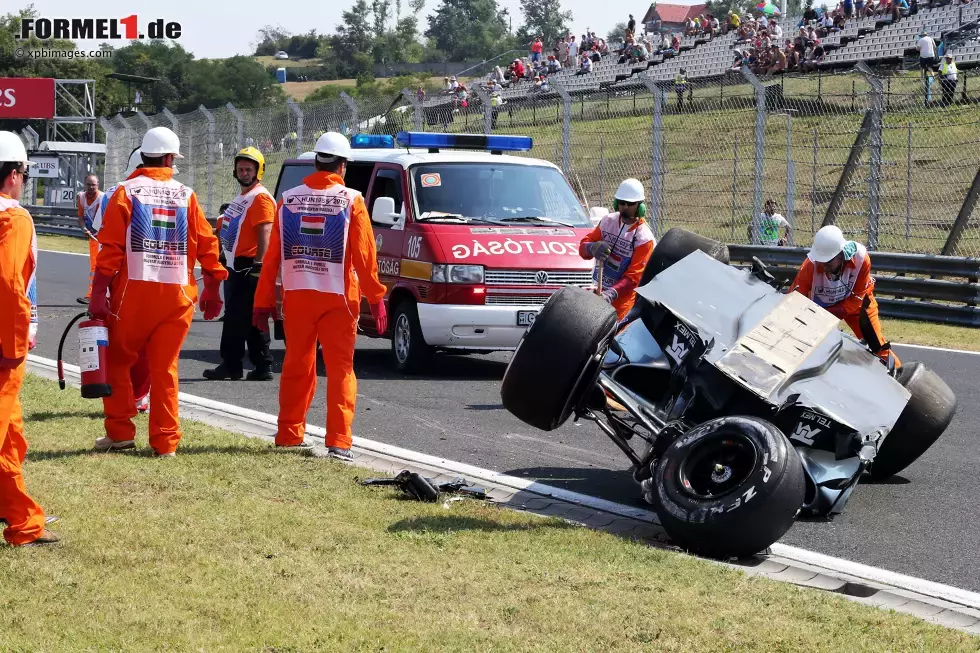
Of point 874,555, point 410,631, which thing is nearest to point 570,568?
point 410,631

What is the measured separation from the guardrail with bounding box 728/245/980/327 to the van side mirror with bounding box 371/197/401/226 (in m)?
5.77

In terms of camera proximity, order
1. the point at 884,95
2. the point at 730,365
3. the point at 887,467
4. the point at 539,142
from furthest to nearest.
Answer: the point at 539,142 → the point at 884,95 → the point at 887,467 → the point at 730,365

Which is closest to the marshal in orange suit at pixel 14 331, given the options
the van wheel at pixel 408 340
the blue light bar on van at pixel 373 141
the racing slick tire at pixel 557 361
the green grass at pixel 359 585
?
the green grass at pixel 359 585

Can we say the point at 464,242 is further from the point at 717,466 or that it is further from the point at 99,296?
the point at 717,466

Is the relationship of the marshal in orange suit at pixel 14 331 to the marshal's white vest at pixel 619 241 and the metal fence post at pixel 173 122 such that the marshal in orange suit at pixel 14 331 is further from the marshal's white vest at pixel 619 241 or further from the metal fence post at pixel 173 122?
the metal fence post at pixel 173 122

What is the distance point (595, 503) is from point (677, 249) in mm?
2457

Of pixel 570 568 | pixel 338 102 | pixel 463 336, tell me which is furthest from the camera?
pixel 338 102

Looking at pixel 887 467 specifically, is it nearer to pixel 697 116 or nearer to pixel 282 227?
pixel 282 227

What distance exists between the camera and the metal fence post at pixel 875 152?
17.4 metres

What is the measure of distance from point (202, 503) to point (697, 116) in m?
14.2

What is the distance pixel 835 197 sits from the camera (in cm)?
1934

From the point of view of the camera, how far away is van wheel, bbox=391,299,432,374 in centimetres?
1183

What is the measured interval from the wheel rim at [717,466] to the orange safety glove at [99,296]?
341 cm

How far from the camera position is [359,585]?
523 centimetres
